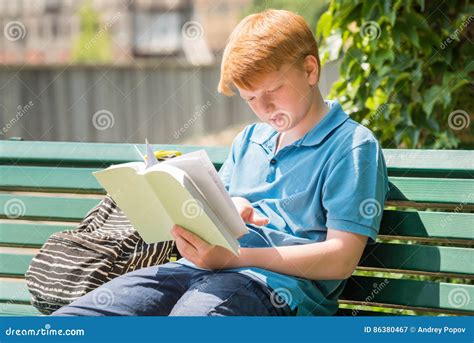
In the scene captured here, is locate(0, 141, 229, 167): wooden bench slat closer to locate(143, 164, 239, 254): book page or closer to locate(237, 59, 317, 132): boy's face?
locate(237, 59, 317, 132): boy's face

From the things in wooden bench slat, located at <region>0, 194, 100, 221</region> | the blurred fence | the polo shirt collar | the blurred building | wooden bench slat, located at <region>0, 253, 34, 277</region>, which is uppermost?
the polo shirt collar

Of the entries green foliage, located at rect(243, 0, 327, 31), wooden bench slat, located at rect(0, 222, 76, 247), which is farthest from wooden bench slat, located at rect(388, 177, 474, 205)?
green foliage, located at rect(243, 0, 327, 31)

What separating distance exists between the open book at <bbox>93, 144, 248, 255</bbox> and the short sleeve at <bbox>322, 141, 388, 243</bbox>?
0.23 metres

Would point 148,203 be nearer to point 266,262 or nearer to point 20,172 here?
point 266,262

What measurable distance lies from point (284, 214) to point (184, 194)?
0.36 metres

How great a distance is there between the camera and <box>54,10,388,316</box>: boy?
6.89 feet

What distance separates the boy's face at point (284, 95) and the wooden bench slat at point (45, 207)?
83 centimetres

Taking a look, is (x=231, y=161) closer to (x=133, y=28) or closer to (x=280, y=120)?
(x=280, y=120)

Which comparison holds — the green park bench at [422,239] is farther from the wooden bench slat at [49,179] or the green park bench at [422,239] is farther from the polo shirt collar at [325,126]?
the wooden bench slat at [49,179]

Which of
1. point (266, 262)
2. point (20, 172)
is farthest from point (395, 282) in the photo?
point (20, 172)

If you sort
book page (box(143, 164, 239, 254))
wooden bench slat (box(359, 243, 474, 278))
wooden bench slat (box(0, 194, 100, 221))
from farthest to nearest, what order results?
wooden bench slat (box(0, 194, 100, 221)), wooden bench slat (box(359, 243, 474, 278)), book page (box(143, 164, 239, 254))

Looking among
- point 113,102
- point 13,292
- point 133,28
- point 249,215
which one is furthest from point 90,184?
point 133,28

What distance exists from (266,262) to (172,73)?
660 centimetres

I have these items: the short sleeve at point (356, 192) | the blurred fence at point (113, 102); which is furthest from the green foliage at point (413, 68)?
the blurred fence at point (113, 102)
